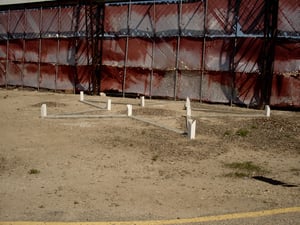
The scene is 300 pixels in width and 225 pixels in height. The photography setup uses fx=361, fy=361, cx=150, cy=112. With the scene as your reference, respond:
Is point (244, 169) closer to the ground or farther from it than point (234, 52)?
closer to the ground

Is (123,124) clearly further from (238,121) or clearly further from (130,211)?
(130,211)

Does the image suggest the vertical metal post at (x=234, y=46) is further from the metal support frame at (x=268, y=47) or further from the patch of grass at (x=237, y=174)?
the patch of grass at (x=237, y=174)

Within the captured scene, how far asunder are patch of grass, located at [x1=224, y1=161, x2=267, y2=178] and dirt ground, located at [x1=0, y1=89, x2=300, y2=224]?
0.06ft


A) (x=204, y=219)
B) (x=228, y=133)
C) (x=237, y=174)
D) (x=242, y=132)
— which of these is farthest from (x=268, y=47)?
(x=204, y=219)

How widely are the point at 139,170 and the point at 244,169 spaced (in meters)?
1.94

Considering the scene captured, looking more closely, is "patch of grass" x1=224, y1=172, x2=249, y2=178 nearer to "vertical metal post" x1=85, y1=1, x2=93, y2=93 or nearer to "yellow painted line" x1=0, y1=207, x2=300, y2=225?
"yellow painted line" x1=0, y1=207, x2=300, y2=225

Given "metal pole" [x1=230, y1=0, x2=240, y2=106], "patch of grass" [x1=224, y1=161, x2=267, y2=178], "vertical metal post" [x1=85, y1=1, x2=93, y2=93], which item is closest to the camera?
"patch of grass" [x1=224, y1=161, x2=267, y2=178]

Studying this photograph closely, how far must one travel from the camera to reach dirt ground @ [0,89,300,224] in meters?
4.77

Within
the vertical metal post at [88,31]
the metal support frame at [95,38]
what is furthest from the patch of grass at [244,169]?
the vertical metal post at [88,31]

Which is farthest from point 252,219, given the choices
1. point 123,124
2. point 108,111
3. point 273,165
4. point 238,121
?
point 108,111

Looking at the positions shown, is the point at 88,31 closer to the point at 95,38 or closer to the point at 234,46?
the point at 95,38

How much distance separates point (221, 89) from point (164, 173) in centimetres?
1275

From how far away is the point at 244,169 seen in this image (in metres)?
6.68

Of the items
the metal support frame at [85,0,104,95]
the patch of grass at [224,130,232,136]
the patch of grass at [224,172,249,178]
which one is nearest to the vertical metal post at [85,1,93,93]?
the metal support frame at [85,0,104,95]
